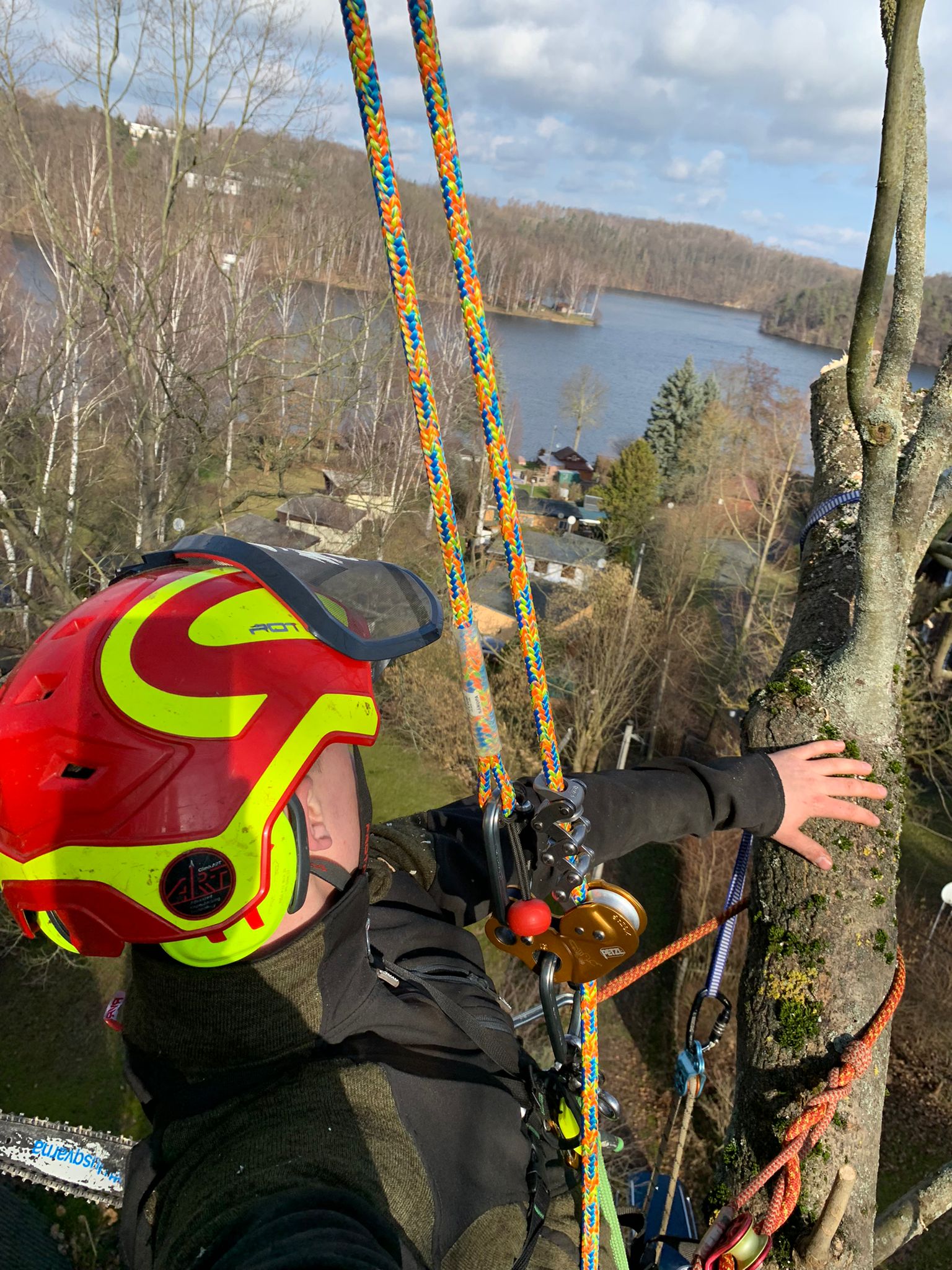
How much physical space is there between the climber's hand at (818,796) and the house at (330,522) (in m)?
25.3

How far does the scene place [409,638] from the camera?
1.81 metres

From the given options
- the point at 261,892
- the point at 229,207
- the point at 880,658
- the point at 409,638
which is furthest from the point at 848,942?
the point at 229,207

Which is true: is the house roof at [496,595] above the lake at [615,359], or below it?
below

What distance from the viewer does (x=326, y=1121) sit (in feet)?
4.05

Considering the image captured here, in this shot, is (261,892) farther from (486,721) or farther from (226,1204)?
(486,721)

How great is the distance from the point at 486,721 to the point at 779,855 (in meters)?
1.10

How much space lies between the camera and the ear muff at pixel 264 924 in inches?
54.7

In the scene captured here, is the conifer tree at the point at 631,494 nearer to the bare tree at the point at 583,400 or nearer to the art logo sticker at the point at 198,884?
the bare tree at the point at 583,400

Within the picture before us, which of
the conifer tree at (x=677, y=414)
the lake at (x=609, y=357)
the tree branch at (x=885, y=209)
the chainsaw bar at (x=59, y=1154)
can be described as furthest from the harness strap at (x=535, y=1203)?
the conifer tree at (x=677, y=414)

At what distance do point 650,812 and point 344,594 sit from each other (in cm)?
102

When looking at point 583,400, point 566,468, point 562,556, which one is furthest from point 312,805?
point 583,400

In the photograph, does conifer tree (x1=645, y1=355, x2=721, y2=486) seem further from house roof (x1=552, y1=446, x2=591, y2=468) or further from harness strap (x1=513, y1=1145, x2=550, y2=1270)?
harness strap (x1=513, y1=1145, x2=550, y2=1270)

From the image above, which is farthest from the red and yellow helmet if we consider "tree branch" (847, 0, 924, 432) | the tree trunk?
"tree branch" (847, 0, 924, 432)

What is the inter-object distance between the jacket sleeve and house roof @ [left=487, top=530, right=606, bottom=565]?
92.9 ft
